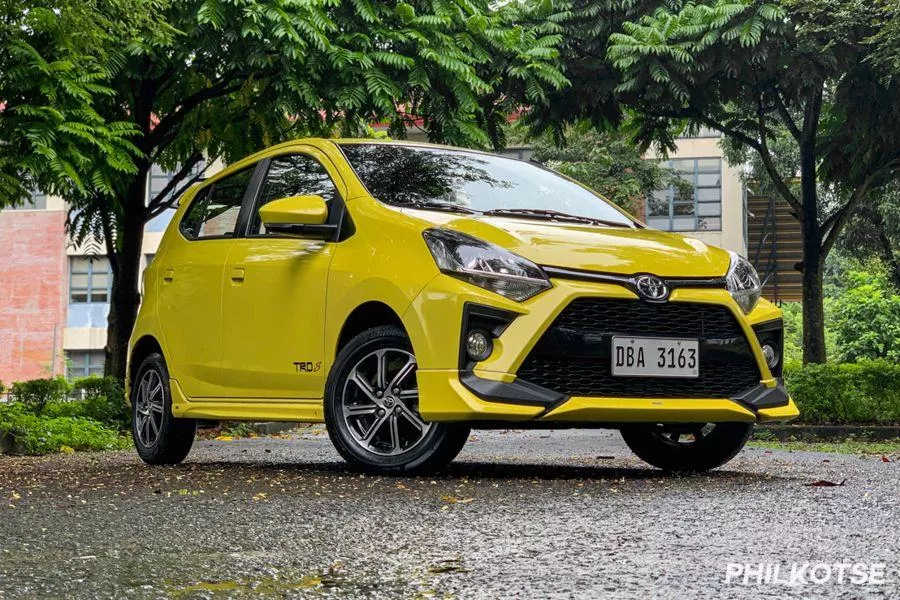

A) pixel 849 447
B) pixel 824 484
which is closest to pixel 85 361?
pixel 849 447

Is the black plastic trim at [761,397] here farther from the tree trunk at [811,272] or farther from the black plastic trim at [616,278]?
the tree trunk at [811,272]

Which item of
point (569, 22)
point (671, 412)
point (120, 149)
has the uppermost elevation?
point (569, 22)

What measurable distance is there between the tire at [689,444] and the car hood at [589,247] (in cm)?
100

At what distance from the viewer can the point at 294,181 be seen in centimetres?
761

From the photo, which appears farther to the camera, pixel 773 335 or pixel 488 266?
pixel 773 335

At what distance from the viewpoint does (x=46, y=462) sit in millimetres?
9906

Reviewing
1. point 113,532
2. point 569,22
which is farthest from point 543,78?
point 113,532

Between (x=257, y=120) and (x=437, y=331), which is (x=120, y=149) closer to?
(x=257, y=120)

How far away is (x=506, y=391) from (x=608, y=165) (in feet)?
106

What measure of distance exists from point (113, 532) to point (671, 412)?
2864 millimetres

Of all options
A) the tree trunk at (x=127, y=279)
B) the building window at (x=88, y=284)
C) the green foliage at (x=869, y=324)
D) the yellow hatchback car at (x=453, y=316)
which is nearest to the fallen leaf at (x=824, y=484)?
the yellow hatchback car at (x=453, y=316)

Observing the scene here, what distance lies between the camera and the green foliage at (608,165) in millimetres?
37250

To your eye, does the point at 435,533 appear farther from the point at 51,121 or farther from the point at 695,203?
the point at 695,203

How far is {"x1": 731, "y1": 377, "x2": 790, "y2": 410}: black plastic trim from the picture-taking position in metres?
6.62
